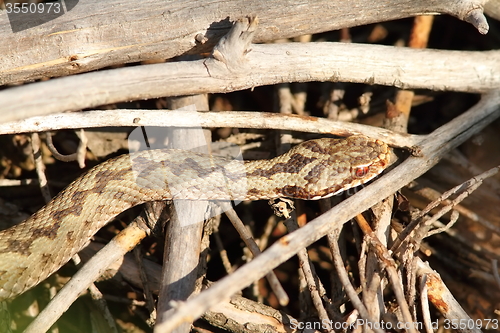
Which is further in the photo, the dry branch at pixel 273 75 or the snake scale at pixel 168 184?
the snake scale at pixel 168 184

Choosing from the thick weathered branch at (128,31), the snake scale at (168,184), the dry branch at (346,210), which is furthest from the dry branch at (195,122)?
the thick weathered branch at (128,31)

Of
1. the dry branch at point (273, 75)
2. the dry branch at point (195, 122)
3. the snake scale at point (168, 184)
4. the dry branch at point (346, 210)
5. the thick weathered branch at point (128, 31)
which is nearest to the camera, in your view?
the dry branch at point (346, 210)

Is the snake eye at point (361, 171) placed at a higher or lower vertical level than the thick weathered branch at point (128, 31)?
lower

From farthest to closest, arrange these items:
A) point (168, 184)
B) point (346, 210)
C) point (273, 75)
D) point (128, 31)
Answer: point (168, 184) < point (273, 75) < point (128, 31) < point (346, 210)

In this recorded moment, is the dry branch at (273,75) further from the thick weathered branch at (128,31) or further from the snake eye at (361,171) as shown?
the snake eye at (361,171)

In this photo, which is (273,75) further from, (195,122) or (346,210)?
(346,210)

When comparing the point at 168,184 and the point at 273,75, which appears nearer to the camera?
the point at 273,75

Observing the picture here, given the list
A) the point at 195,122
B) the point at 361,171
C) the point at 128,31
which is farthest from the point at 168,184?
the point at 361,171

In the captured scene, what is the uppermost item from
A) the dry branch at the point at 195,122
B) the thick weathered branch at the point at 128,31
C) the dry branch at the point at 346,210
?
the thick weathered branch at the point at 128,31
